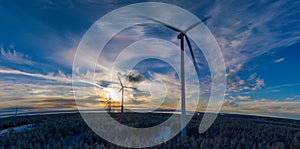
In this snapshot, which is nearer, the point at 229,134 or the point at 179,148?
the point at 179,148

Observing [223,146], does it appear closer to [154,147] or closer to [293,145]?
[154,147]

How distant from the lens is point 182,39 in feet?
69.4

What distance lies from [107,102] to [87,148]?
6370 cm

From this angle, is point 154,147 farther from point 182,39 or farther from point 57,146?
point 182,39

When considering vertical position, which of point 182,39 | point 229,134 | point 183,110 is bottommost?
point 229,134

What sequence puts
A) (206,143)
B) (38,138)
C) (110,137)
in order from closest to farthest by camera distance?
(206,143) < (38,138) < (110,137)

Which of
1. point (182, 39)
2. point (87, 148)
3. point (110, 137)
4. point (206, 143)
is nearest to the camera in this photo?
point (87, 148)

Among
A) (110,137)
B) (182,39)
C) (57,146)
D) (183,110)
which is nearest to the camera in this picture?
(57,146)

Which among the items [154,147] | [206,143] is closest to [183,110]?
[206,143]

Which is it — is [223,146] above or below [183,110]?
below

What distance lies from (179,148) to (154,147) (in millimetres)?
1903

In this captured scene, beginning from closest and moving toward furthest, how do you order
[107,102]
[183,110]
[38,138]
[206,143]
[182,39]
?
[206,143]
[38,138]
[183,110]
[182,39]
[107,102]

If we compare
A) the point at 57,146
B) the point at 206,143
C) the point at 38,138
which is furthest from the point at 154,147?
the point at 38,138

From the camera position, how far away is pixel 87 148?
12156 millimetres
